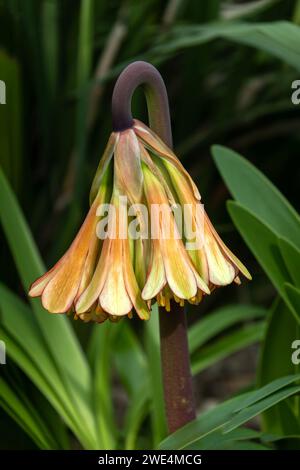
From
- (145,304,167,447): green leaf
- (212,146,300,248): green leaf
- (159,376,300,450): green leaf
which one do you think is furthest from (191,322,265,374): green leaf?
(159,376,300,450): green leaf

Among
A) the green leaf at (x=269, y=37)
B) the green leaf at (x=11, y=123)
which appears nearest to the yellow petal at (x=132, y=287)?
the green leaf at (x=269, y=37)

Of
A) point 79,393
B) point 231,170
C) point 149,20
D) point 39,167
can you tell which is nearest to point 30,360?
point 79,393

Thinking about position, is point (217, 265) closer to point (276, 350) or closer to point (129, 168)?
point (129, 168)

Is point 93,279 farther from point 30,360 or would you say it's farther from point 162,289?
point 30,360

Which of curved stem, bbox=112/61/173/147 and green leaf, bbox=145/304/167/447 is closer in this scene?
curved stem, bbox=112/61/173/147

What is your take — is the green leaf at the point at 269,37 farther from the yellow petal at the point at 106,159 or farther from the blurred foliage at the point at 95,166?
the yellow petal at the point at 106,159

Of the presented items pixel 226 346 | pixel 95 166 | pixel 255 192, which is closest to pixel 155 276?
pixel 255 192

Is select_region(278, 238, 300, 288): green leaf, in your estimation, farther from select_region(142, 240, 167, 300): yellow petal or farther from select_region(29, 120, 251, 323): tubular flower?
select_region(142, 240, 167, 300): yellow petal
